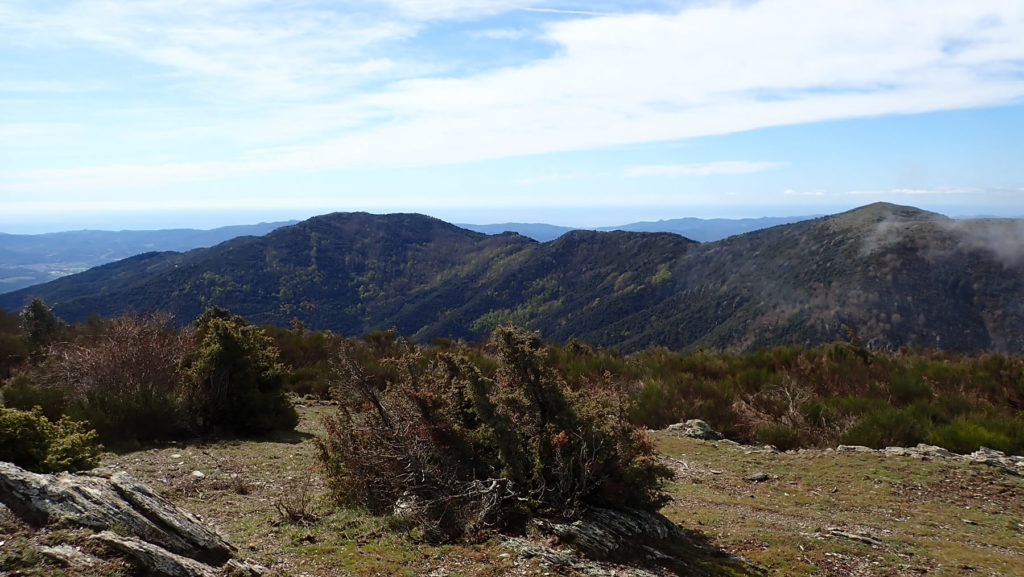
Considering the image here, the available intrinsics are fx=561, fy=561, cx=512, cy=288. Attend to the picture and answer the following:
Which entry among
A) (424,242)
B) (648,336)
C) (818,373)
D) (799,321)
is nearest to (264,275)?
(424,242)

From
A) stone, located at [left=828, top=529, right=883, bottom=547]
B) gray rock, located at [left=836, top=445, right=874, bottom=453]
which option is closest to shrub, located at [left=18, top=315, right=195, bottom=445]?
stone, located at [left=828, top=529, right=883, bottom=547]

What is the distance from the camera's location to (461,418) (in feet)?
22.0

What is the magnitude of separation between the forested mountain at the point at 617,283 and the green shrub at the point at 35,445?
39072mm

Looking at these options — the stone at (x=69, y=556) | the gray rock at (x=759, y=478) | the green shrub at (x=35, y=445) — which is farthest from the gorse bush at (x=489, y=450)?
the gray rock at (x=759, y=478)

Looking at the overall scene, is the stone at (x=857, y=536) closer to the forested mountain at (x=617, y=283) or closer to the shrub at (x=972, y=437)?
→ the shrub at (x=972, y=437)

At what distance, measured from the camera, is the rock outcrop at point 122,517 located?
3939 millimetres

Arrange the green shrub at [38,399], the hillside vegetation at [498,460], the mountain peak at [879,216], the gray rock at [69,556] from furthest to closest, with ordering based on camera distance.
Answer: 1. the mountain peak at [879,216]
2. the green shrub at [38,399]
3. the hillside vegetation at [498,460]
4. the gray rock at [69,556]

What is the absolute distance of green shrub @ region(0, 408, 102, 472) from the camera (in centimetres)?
516

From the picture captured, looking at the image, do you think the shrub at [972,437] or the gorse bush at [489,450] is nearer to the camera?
the gorse bush at [489,450]

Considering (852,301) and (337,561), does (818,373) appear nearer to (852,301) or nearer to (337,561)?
(337,561)

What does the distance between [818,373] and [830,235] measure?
91.3 meters

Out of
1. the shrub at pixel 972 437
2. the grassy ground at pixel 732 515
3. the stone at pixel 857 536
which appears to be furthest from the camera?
the shrub at pixel 972 437

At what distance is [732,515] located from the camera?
25.3 ft

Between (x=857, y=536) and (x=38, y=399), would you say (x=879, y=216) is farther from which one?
(x=38, y=399)
